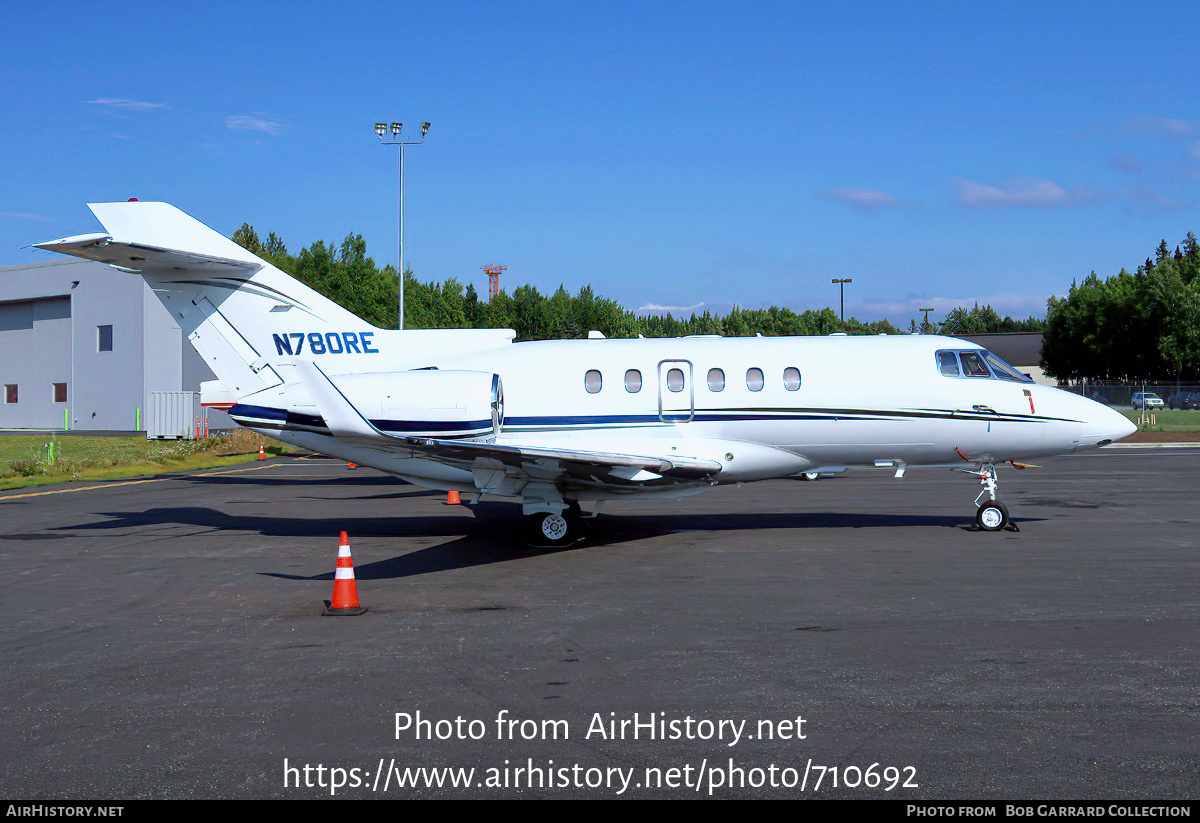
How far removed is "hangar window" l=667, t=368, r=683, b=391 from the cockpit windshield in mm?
4180

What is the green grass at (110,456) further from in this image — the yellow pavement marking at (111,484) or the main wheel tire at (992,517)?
the main wheel tire at (992,517)

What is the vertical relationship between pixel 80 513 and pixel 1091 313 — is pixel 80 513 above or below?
below

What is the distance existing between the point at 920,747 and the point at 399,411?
27.1 feet

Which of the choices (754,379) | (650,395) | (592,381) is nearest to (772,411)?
(754,379)

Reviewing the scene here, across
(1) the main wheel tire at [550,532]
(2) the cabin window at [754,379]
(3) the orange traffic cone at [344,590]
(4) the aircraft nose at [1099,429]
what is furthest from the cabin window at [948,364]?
(3) the orange traffic cone at [344,590]

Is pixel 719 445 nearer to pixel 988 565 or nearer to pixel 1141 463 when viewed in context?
pixel 988 565

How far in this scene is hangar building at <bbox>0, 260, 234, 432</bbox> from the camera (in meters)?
52.2

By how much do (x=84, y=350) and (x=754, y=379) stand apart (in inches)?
2100

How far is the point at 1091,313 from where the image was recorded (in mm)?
75250

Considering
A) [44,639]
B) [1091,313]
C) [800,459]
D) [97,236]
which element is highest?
[1091,313]

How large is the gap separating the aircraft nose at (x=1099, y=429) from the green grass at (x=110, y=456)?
25.0 metres

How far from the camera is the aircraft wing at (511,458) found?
35.2ft
